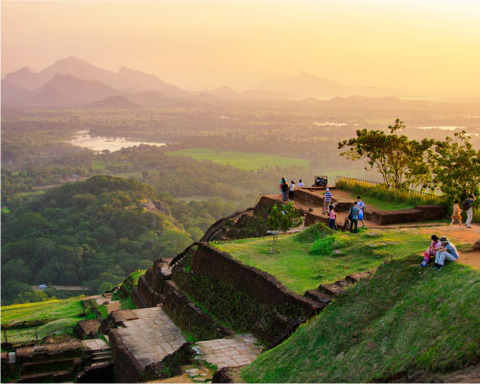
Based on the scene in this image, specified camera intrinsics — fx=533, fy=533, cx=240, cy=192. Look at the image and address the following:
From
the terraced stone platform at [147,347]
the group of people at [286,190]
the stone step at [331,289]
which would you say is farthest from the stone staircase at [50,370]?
the group of people at [286,190]

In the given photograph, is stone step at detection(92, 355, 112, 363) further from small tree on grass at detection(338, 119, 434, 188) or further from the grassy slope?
small tree on grass at detection(338, 119, 434, 188)

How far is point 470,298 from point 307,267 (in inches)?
224

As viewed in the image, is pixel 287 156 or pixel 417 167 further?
pixel 287 156

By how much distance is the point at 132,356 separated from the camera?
12109 millimetres

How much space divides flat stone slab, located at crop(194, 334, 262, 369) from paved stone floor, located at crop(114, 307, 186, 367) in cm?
119

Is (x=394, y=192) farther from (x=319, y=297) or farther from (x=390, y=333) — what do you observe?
(x=390, y=333)

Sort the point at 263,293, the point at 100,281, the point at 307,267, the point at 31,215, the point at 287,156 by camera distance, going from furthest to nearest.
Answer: the point at 287,156 < the point at 31,215 < the point at 100,281 < the point at 307,267 < the point at 263,293

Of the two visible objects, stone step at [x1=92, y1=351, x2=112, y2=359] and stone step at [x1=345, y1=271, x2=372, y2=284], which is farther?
stone step at [x1=92, y1=351, x2=112, y2=359]

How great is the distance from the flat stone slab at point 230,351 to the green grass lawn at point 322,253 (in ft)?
4.88

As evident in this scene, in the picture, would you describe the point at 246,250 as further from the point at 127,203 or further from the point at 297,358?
the point at 127,203

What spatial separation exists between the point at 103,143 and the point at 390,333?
7334 inches

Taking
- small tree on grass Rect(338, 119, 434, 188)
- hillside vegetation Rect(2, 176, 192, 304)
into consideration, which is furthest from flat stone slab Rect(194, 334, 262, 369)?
hillside vegetation Rect(2, 176, 192, 304)

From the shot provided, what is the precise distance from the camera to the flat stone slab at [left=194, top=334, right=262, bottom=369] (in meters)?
10.5

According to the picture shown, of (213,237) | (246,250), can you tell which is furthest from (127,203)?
(246,250)
